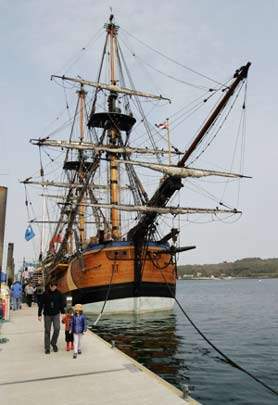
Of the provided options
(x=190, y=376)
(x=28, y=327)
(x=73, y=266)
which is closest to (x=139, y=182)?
(x=73, y=266)

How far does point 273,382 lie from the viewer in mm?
10289

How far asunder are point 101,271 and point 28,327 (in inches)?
443

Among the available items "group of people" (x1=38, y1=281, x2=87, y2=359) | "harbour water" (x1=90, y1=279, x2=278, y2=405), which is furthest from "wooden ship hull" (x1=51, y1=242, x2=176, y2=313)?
"group of people" (x1=38, y1=281, x2=87, y2=359)

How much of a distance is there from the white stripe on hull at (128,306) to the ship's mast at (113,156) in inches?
238

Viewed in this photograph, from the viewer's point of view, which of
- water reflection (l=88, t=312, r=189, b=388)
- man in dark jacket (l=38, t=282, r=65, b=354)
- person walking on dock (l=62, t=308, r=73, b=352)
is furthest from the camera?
water reflection (l=88, t=312, r=189, b=388)

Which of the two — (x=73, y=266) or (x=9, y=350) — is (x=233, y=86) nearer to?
(x=9, y=350)

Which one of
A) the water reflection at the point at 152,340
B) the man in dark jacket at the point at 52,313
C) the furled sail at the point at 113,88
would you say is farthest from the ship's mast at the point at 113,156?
the man in dark jacket at the point at 52,313

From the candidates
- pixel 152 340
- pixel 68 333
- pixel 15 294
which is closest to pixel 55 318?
pixel 68 333

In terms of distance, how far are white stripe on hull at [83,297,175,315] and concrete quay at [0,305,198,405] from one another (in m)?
14.4

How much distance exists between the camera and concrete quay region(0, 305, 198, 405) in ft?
20.1

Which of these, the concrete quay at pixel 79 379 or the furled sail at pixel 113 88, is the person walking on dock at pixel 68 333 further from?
the furled sail at pixel 113 88

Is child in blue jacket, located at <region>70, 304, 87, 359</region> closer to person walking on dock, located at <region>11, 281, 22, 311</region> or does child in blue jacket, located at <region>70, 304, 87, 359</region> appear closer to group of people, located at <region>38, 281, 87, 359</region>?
group of people, located at <region>38, 281, 87, 359</region>

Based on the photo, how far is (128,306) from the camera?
25.2 metres

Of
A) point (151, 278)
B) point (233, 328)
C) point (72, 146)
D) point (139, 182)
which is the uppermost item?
Result: point (72, 146)
